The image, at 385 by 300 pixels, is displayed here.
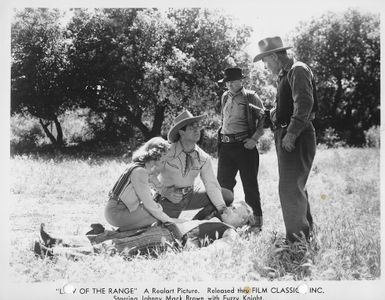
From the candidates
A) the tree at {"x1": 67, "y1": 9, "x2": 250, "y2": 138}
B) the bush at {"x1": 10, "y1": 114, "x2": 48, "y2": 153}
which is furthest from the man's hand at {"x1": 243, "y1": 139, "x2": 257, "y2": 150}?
the tree at {"x1": 67, "y1": 9, "x2": 250, "y2": 138}

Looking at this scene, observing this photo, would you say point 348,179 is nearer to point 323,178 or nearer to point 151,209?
point 323,178

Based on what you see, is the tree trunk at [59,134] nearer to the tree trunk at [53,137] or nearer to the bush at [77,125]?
the tree trunk at [53,137]

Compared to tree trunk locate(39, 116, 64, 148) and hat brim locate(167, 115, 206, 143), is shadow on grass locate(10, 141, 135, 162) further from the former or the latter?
hat brim locate(167, 115, 206, 143)

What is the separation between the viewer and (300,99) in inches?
155

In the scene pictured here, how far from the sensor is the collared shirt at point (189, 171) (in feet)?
16.2

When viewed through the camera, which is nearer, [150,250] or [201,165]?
[150,250]

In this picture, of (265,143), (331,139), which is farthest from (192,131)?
(265,143)

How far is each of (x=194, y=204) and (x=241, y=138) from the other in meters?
1.02

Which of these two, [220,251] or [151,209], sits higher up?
[151,209]

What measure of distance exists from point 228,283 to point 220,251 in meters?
0.28

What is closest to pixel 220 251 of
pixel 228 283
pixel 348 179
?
pixel 228 283

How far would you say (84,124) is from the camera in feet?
30.0

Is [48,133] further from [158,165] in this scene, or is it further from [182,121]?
[158,165]

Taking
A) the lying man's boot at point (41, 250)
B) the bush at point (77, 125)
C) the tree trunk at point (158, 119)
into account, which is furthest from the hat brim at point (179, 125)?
the tree trunk at point (158, 119)
